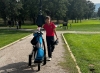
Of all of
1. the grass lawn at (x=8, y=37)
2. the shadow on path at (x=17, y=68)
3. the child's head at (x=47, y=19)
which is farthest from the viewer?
the grass lawn at (x=8, y=37)

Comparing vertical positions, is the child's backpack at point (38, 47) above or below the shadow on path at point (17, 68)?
above

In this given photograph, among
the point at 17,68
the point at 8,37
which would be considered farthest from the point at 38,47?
the point at 8,37

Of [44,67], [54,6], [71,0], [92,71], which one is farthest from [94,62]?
[71,0]

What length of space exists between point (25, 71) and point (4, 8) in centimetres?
4760

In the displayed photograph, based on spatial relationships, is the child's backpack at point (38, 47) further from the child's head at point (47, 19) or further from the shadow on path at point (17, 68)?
the child's head at point (47, 19)

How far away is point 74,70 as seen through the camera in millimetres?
6992

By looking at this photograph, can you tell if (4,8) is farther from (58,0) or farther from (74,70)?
(74,70)

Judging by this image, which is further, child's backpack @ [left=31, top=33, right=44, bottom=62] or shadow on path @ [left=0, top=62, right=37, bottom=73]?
child's backpack @ [left=31, top=33, right=44, bottom=62]

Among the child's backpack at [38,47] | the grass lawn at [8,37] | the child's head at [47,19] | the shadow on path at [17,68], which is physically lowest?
the grass lawn at [8,37]

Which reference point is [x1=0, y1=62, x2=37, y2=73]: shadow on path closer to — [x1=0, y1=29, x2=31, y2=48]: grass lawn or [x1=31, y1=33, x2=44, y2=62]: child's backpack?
[x1=31, y1=33, x2=44, y2=62]: child's backpack

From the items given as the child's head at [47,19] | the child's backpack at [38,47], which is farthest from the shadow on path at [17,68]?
the child's head at [47,19]

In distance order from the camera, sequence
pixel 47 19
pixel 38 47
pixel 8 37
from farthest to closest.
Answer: pixel 8 37 < pixel 47 19 < pixel 38 47

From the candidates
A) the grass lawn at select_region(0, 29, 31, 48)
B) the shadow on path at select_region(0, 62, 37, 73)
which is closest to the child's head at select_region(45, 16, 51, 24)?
the shadow on path at select_region(0, 62, 37, 73)

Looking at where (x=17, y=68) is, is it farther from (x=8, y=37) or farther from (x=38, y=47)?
(x=8, y=37)
